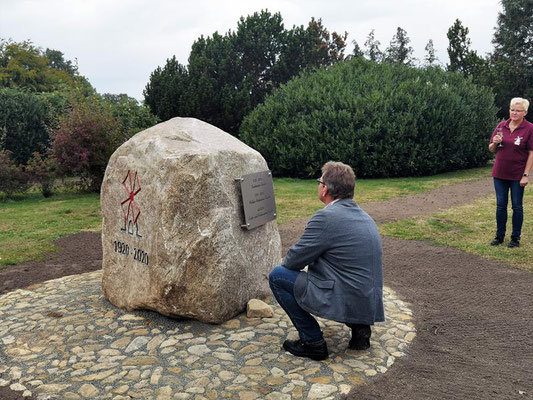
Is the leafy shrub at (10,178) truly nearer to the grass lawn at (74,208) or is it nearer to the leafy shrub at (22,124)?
the grass lawn at (74,208)

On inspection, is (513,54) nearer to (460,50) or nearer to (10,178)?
(460,50)

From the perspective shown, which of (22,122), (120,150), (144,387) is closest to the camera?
(144,387)

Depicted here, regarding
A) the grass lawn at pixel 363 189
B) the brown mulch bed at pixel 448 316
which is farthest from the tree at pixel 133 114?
the brown mulch bed at pixel 448 316

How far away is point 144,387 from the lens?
3734mm

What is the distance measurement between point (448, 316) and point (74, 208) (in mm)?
9694

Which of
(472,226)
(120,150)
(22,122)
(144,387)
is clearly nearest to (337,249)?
(144,387)

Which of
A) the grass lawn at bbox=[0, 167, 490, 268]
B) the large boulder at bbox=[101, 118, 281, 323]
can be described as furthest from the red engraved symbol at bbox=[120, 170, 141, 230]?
the grass lawn at bbox=[0, 167, 490, 268]

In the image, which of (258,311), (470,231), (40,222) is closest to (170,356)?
(258,311)

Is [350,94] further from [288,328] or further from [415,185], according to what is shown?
[288,328]

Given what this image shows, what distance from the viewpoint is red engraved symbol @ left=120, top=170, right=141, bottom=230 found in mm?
4812

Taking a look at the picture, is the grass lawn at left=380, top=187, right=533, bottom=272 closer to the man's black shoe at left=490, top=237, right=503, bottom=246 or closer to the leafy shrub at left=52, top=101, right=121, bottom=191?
the man's black shoe at left=490, top=237, right=503, bottom=246

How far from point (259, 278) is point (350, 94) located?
12224 millimetres

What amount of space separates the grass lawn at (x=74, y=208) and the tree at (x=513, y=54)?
1419cm

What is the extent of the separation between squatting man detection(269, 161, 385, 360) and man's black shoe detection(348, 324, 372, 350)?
0.10 meters
